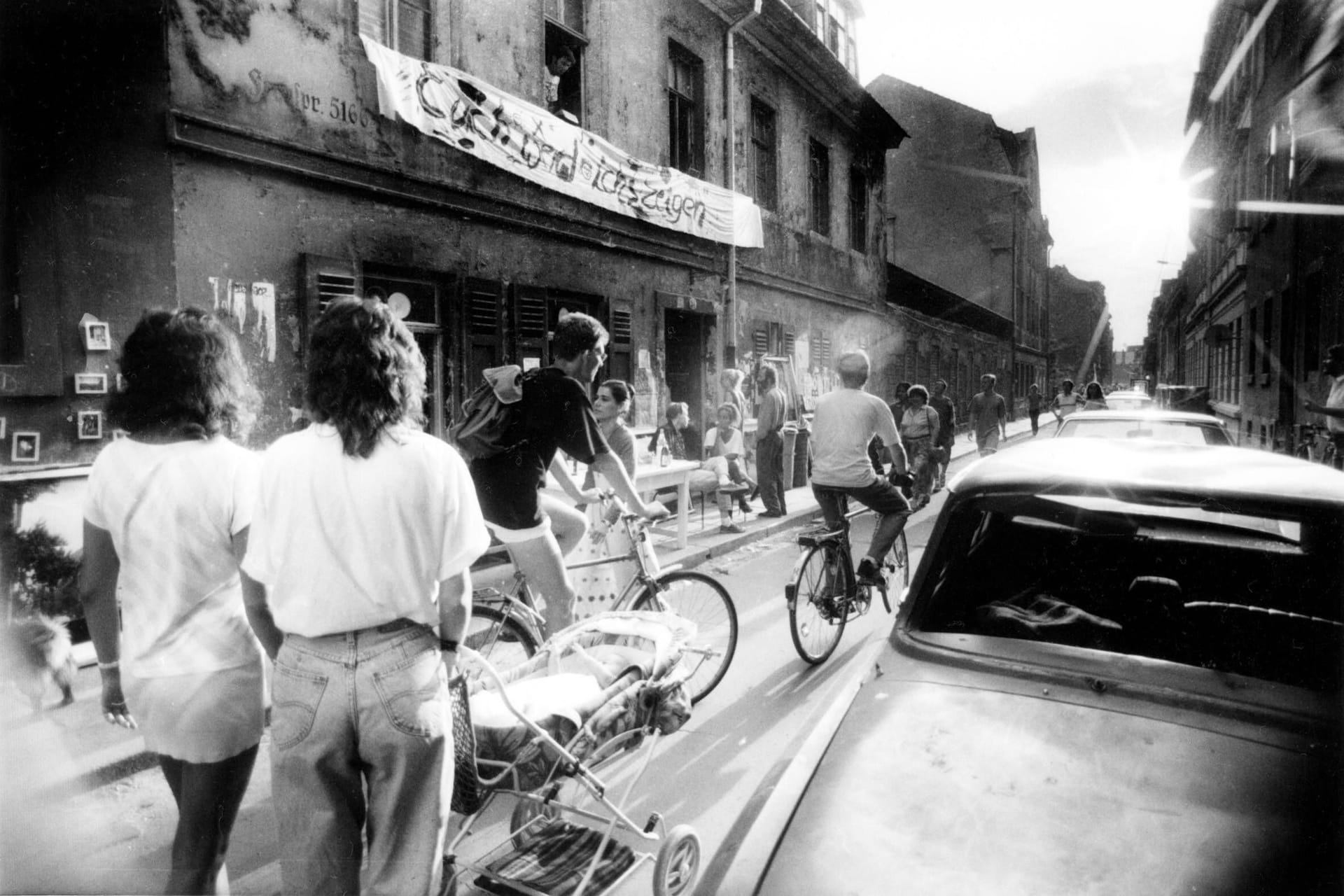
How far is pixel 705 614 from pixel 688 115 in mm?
10772

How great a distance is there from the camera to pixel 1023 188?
40.8 m

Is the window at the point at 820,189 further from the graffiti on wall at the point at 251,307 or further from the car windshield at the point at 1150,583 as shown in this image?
the car windshield at the point at 1150,583

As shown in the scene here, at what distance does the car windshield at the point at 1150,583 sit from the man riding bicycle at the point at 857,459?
2442 millimetres

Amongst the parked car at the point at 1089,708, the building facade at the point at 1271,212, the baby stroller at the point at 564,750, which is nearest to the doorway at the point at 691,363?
the building facade at the point at 1271,212

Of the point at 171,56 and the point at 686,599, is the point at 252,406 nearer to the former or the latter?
the point at 686,599

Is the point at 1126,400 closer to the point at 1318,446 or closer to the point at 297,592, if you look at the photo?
the point at 1318,446

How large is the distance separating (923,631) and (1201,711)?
721 mm

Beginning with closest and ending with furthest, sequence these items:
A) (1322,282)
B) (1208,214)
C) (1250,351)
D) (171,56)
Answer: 1. (171,56)
2. (1322,282)
3. (1250,351)
4. (1208,214)

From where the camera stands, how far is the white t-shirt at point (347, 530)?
6.52 feet

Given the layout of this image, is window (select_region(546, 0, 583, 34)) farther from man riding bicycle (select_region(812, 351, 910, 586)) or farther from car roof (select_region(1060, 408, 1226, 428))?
car roof (select_region(1060, 408, 1226, 428))

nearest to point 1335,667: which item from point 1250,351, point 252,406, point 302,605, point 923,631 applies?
point 923,631

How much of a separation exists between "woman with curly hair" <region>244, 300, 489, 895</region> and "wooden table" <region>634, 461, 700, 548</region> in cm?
574

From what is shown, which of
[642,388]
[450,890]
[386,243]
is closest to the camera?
[450,890]

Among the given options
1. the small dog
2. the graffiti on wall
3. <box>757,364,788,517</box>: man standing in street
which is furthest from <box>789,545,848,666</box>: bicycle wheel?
<box>757,364,788,517</box>: man standing in street
